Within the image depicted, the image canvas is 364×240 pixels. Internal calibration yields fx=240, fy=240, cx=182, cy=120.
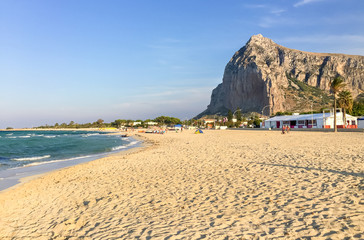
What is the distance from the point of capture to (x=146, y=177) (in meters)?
10.7

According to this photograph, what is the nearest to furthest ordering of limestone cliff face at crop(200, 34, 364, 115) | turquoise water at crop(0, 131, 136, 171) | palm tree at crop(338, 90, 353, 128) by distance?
1. turquoise water at crop(0, 131, 136, 171)
2. palm tree at crop(338, 90, 353, 128)
3. limestone cliff face at crop(200, 34, 364, 115)

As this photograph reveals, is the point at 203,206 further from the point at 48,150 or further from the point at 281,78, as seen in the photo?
the point at 281,78

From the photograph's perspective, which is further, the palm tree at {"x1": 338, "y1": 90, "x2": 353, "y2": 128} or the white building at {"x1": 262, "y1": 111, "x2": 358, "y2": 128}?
the white building at {"x1": 262, "y1": 111, "x2": 358, "y2": 128}

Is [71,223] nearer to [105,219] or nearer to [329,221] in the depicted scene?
[105,219]

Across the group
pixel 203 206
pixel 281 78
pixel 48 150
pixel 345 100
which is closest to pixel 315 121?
pixel 345 100

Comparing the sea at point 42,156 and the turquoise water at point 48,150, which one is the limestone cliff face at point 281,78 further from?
the sea at point 42,156

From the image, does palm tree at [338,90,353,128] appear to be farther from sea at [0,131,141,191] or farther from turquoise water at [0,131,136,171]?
turquoise water at [0,131,136,171]

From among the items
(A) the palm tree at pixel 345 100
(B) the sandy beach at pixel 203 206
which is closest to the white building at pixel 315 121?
(A) the palm tree at pixel 345 100

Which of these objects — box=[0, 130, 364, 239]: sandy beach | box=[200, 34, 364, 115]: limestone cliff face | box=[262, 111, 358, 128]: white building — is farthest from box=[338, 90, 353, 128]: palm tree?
box=[200, 34, 364, 115]: limestone cliff face

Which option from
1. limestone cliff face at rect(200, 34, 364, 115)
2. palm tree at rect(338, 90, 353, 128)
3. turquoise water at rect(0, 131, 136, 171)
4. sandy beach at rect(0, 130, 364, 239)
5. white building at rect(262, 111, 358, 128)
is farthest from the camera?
limestone cliff face at rect(200, 34, 364, 115)

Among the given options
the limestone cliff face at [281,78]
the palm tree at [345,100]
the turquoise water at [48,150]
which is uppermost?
the limestone cliff face at [281,78]

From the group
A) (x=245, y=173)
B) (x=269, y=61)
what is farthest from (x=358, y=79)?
(x=245, y=173)

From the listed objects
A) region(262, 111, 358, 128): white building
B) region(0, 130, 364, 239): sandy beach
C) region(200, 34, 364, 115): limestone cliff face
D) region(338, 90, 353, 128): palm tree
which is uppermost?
region(200, 34, 364, 115): limestone cliff face

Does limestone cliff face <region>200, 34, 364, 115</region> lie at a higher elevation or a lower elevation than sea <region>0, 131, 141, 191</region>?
higher
